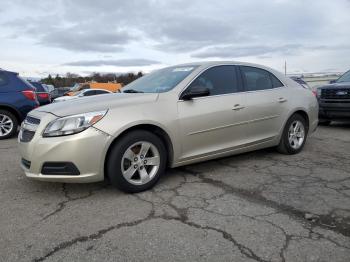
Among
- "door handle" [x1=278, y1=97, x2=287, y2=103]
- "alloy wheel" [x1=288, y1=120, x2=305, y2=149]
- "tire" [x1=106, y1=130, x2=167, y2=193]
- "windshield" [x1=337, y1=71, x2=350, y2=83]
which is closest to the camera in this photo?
"tire" [x1=106, y1=130, x2=167, y2=193]

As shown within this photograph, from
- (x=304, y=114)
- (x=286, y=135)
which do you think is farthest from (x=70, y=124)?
(x=304, y=114)

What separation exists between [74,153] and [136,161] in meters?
0.70

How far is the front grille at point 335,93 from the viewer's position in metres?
8.57

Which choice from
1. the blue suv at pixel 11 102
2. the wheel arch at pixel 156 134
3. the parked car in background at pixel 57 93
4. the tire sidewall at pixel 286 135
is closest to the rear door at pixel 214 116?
the wheel arch at pixel 156 134

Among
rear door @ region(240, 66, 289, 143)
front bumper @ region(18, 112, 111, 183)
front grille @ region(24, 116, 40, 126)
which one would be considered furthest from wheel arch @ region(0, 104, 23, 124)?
rear door @ region(240, 66, 289, 143)

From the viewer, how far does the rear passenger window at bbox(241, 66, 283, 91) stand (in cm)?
523

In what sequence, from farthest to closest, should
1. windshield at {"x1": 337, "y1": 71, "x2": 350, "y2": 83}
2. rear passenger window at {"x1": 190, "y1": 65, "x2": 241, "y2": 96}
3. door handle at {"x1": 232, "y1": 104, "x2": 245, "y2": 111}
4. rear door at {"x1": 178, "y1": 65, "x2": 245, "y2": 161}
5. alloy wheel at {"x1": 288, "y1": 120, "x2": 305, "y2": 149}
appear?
windshield at {"x1": 337, "y1": 71, "x2": 350, "y2": 83}
alloy wheel at {"x1": 288, "y1": 120, "x2": 305, "y2": 149}
door handle at {"x1": 232, "y1": 104, "x2": 245, "y2": 111}
rear passenger window at {"x1": 190, "y1": 65, "x2": 241, "y2": 96}
rear door at {"x1": 178, "y1": 65, "x2": 245, "y2": 161}

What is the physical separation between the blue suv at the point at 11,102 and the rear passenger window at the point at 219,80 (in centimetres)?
503

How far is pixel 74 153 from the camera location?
142 inches

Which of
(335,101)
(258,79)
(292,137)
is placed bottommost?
(292,137)

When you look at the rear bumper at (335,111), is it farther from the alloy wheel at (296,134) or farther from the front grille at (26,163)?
the front grille at (26,163)

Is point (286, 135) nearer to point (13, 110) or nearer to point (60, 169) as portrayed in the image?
point (60, 169)

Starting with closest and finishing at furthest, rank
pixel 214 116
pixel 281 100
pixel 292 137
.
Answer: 1. pixel 214 116
2. pixel 281 100
3. pixel 292 137

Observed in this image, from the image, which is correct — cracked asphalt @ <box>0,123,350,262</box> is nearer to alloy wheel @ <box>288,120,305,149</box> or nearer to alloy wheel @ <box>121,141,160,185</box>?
alloy wheel @ <box>121,141,160,185</box>
